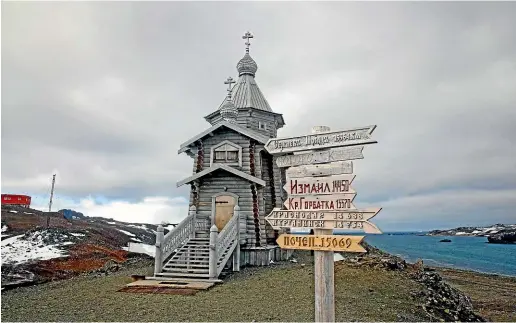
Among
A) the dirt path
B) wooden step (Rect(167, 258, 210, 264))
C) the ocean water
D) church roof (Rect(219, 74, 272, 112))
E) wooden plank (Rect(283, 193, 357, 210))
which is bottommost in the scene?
the ocean water

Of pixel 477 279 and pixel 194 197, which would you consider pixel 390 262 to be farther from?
pixel 477 279

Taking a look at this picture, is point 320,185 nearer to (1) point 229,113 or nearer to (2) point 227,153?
(2) point 227,153

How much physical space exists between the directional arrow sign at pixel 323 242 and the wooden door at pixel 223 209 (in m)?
13.1

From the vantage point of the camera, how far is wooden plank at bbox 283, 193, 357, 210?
503 cm

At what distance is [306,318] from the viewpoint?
8.59 meters

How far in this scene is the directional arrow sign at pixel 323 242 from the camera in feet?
15.7

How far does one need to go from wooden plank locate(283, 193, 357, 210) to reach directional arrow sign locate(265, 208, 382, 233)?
8 centimetres

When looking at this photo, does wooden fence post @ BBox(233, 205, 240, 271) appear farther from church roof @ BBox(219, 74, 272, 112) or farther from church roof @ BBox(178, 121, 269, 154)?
church roof @ BBox(219, 74, 272, 112)

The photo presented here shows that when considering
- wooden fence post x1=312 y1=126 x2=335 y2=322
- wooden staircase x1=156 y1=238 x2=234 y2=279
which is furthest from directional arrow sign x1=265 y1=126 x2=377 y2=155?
wooden staircase x1=156 y1=238 x2=234 y2=279

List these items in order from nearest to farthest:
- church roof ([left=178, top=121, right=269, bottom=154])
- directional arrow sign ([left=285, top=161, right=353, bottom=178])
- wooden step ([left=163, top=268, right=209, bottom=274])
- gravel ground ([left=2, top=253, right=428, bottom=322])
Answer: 1. directional arrow sign ([left=285, top=161, right=353, bottom=178])
2. gravel ground ([left=2, top=253, right=428, bottom=322])
3. wooden step ([left=163, top=268, right=209, bottom=274])
4. church roof ([left=178, top=121, right=269, bottom=154])

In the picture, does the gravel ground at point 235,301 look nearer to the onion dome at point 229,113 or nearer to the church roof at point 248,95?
the onion dome at point 229,113

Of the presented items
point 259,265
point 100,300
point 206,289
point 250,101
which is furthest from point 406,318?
point 250,101

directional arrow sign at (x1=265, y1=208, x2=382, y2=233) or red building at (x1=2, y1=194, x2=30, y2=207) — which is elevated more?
red building at (x1=2, y1=194, x2=30, y2=207)

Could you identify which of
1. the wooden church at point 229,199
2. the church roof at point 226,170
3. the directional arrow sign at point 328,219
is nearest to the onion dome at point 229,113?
the wooden church at point 229,199
